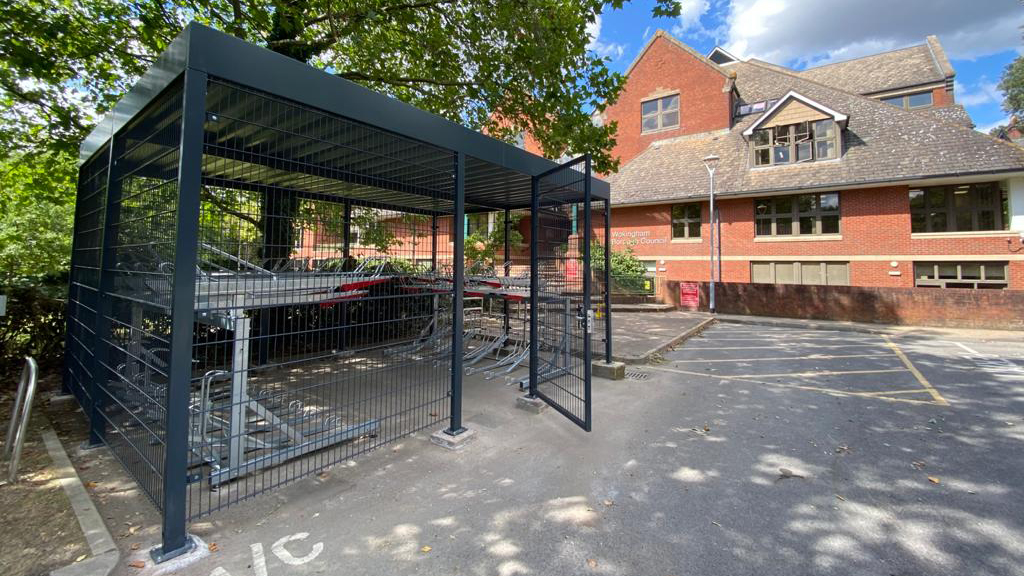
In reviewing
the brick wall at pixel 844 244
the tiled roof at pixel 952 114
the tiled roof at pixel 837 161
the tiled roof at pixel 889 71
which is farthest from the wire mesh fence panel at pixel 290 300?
the tiled roof at pixel 889 71

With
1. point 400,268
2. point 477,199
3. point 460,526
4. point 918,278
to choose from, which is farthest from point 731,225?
point 460,526

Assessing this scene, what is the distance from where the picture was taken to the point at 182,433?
97.1 inches

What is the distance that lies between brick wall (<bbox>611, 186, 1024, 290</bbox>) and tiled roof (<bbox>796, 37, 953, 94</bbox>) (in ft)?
56.5

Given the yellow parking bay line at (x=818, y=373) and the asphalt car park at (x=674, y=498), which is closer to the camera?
the asphalt car park at (x=674, y=498)

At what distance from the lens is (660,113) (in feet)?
74.5

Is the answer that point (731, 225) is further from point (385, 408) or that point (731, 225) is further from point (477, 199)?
point (385, 408)

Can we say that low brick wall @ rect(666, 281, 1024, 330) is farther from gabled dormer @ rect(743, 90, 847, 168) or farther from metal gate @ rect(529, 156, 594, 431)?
metal gate @ rect(529, 156, 594, 431)

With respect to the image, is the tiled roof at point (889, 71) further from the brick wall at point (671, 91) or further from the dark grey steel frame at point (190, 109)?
the dark grey steel frame at point (190, 109)

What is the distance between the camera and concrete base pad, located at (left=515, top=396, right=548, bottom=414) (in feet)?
16.6

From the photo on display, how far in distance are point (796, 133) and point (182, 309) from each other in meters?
20.4

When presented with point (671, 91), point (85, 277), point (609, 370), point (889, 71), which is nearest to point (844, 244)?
point (671, 91)

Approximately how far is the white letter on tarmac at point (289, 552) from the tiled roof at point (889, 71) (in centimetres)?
3563

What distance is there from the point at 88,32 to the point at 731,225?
1880 cm

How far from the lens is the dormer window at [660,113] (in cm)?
2220
